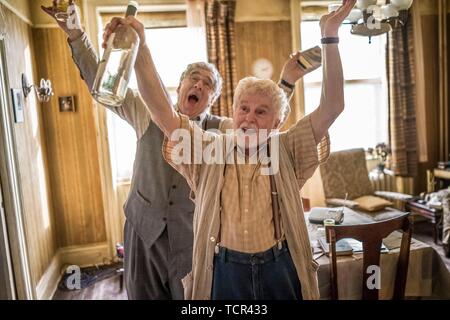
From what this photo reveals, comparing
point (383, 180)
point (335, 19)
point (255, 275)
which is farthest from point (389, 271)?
point (383, 180)

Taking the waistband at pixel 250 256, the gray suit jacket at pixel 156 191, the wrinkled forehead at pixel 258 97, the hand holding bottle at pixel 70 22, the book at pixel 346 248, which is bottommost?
the book at pixel 346 248

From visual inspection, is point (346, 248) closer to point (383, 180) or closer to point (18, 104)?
point (18, 104)

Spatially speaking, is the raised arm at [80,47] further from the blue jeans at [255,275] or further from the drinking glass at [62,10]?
the blue jeans at [255,275]

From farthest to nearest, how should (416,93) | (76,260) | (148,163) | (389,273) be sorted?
1. (416,93)
2. (76,260)
3. (389,273)
4. (148,163)

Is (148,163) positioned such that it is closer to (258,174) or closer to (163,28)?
(258,174)

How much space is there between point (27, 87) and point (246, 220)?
188cm

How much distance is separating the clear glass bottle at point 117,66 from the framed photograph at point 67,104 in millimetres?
2158

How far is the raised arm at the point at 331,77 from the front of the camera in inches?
29.0

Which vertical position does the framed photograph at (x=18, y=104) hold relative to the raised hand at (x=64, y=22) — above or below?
below

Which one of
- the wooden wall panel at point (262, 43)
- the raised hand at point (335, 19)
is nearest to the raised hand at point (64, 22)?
the raised hand at point (335, 19)

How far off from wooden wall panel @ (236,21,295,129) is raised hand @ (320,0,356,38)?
2174mm

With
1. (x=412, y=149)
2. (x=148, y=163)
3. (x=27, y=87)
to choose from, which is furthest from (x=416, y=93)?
(x=27, y=87)

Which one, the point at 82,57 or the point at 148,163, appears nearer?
the point at 82,57

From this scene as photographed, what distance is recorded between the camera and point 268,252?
2.83ft
